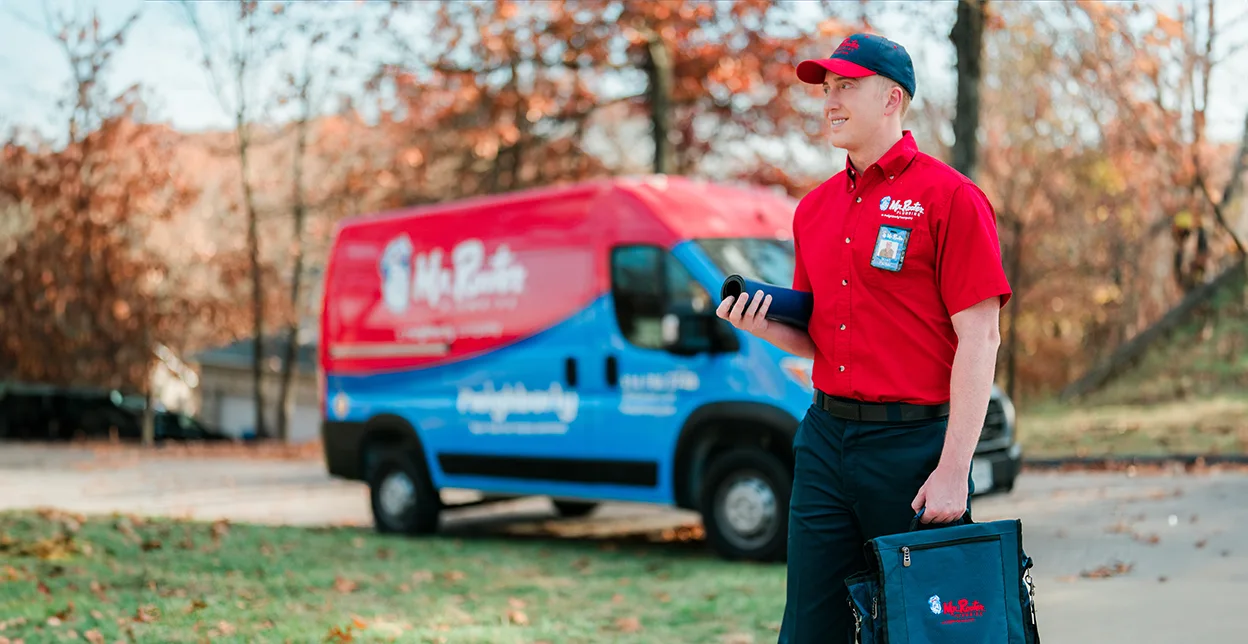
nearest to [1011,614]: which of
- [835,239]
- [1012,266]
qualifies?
[835,239]

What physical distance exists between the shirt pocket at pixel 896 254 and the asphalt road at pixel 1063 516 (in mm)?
3052

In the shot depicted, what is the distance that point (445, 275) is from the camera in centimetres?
977

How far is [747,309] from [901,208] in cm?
44

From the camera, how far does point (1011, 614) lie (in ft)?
9.54

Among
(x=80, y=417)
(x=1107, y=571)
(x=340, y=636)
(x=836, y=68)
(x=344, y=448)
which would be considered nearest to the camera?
(x=836, y=68)

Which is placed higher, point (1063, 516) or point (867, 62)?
point (867, 62)

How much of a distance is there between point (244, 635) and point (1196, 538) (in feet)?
19.2

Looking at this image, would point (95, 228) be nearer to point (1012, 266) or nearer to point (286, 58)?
point (286, 58)

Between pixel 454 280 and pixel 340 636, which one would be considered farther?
pixel 454 280

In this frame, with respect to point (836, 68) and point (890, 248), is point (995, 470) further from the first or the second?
point (836, 68)

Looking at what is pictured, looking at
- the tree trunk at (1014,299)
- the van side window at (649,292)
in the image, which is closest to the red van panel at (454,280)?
the van side window at (649,292)

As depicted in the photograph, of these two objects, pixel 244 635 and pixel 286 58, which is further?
pixel 286 58

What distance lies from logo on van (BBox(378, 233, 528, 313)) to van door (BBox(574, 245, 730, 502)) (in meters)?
0.98

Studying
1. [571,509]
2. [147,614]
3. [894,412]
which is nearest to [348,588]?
[147,614]
